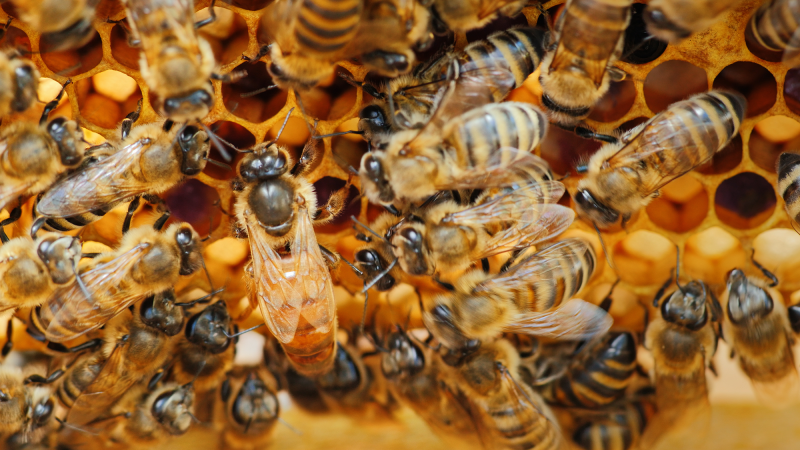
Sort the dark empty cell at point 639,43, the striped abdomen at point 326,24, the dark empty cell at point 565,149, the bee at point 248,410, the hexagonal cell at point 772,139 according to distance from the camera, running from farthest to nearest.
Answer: the bee at point 248,410 < the dark empty cell at point 565,149 < the hexagonal cell at point 772,139 < the dark empty cell at point 639,43 < the striped abdomen at point 326,24

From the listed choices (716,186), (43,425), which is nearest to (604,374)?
(716,186)

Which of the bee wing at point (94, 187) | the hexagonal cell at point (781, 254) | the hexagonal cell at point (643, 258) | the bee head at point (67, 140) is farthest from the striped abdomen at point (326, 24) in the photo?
the hexagonal cell at point (781, 254)

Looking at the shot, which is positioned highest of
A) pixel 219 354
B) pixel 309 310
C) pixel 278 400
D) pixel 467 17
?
pixel 467 17

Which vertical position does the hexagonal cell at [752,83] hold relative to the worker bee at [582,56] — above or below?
below

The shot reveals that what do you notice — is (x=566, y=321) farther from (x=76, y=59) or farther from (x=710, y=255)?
(x=76, y=59)

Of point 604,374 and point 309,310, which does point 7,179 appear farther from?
point 604,374

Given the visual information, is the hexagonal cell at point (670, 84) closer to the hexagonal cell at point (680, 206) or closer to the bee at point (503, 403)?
the hexagonal cell at point (680, 206)

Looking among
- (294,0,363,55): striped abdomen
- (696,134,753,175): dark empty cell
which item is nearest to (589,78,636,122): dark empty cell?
(696,134,753,175): dark empty cell

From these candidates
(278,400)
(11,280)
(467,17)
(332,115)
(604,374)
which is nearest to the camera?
(467,17)
